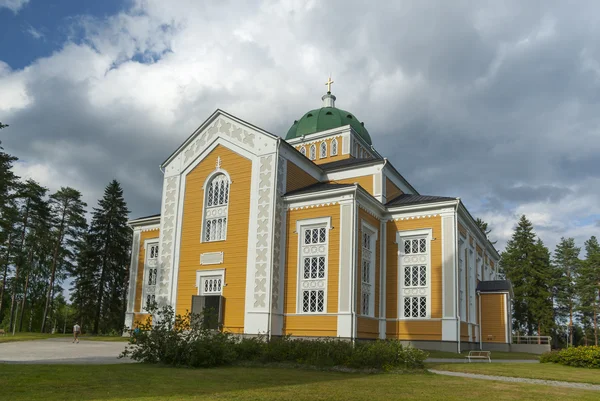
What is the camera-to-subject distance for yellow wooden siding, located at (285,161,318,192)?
28.3 metres

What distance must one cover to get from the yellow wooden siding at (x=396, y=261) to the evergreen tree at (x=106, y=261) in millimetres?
27495

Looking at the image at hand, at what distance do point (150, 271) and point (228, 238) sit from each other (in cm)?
886

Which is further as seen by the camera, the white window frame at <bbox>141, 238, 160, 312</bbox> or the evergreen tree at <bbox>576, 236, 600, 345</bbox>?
the evergreen tree at <bbox>576, 236, 600, 345</bbox>

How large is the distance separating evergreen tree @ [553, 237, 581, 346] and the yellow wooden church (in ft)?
116

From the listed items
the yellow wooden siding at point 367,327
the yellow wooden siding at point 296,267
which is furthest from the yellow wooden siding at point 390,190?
the yellow wooden siding at point 367,327

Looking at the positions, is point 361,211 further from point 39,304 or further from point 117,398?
point 39,304

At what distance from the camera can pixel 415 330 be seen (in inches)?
1056

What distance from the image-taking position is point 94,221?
46.0 m

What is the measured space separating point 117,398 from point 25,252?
45.5 m

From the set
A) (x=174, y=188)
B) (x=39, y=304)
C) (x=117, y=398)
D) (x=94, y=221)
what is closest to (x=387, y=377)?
(x=117, y=398)

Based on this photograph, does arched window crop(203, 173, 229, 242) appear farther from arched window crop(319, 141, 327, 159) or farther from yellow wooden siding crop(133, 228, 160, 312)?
arched window crop(319, 141, 327, 159)

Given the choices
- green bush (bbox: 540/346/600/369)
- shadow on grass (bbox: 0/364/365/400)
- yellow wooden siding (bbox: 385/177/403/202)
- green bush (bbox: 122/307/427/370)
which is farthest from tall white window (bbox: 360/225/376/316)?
shadow on grass (bbox: 0/364/365/400)

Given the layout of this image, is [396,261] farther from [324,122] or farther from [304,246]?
[324,122]

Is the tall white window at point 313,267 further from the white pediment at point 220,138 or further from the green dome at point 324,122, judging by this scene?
the green dome at point 324,122
